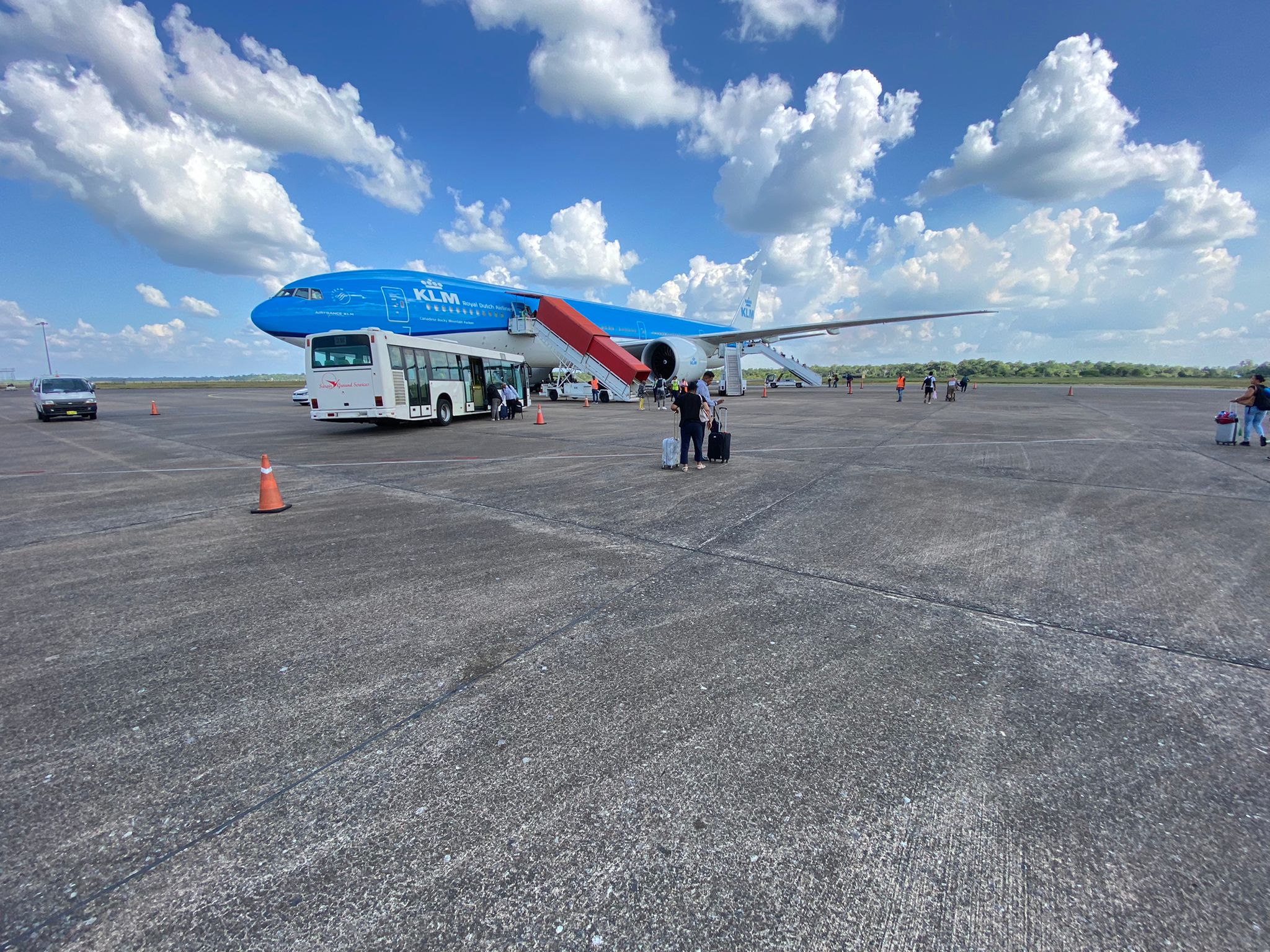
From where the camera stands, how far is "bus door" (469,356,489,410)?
782 inches

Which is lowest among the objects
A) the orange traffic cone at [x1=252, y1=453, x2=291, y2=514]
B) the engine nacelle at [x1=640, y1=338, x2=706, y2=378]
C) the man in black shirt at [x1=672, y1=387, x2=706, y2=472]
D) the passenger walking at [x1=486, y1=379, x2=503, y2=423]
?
the orange traffic cone at [x1=252, y1=453, x2=291, y2=514]

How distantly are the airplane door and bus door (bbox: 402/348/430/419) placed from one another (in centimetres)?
512

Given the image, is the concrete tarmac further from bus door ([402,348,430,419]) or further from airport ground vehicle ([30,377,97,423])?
airport ground vehicle ([30,377,97,423])

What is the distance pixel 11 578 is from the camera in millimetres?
4785

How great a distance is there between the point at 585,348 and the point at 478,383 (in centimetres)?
794

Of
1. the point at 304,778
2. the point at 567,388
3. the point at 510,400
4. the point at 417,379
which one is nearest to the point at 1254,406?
the point at 304,778

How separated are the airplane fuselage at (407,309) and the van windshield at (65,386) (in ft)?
37.8

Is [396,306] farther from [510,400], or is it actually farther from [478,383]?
[510,400]

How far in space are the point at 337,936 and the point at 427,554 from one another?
151 inches

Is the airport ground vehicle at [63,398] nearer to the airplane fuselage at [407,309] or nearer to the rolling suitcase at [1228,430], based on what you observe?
the airplane fuselage at [407,309]

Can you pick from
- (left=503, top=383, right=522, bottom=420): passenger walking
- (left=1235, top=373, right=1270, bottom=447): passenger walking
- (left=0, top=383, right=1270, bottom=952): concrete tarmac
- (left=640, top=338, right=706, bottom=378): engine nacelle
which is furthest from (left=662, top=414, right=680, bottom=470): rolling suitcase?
(left=640, top=338, right=706, bottom=378): engine nacelle

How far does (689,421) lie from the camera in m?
9.32

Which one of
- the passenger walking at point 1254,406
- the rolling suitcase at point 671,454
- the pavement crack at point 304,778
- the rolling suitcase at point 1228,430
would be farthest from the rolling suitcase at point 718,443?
the rolling suitcase at point 1228,430

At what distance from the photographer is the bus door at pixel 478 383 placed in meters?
19.9
